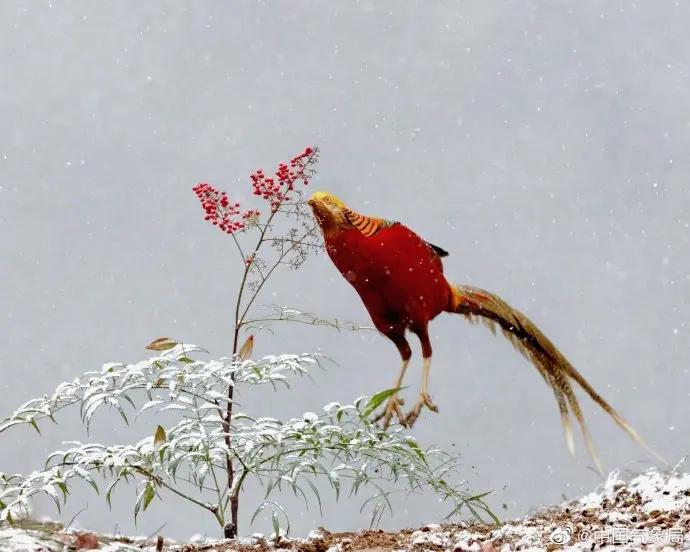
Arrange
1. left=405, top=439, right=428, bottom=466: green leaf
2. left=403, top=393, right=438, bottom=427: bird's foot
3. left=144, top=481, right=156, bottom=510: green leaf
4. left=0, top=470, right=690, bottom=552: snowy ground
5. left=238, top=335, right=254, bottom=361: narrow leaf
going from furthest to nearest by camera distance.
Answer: left=403, top=393, right=438, bottom=427: bird's foot < left=238, top=335, right=254, bottom=361: narrow leaf < left=405, top=439, right=428, bottom=466: green leaf < left=144, top=481, right=156, bottom=510: green leaf < left=0, top=470, right=690, bottom=552: snowy ground

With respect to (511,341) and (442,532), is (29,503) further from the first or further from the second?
(511,341)

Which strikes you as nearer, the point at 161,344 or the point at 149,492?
the point at 149,492

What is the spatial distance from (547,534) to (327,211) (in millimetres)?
1322


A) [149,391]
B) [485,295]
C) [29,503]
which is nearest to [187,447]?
[149,391]

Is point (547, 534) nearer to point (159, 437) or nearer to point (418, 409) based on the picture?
point (418, 409)

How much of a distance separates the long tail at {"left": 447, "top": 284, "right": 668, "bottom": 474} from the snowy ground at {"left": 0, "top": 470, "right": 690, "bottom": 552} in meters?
0.27

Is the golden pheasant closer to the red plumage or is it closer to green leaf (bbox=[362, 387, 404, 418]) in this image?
the red plumage

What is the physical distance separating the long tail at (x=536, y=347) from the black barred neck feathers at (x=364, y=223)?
39cm

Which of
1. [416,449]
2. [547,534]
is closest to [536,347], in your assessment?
[416,449]

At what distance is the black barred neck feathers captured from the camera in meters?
3.23

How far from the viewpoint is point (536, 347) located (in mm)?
3469

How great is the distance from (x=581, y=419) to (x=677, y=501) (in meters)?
0.58

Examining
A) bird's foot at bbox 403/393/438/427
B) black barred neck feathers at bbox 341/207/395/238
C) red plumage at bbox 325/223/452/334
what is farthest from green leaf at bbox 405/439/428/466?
black barred neck feathers at bbox 341/207/395/238

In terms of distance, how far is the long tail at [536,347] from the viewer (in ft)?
11.2
